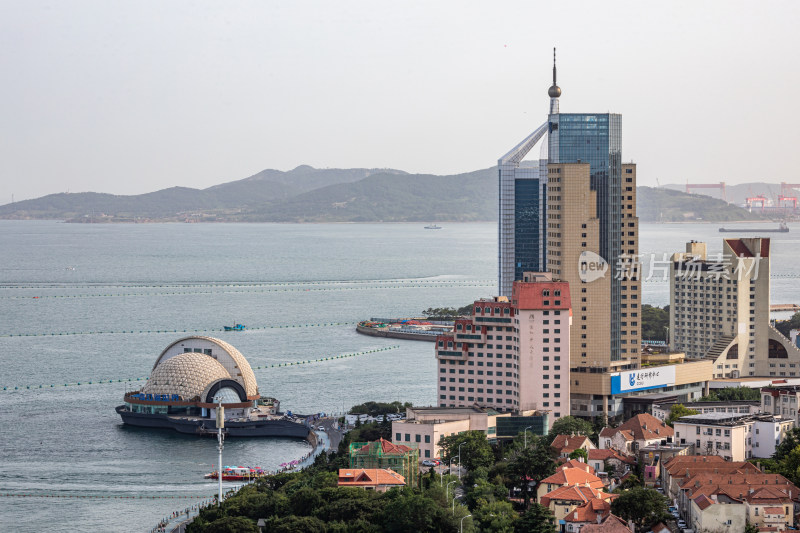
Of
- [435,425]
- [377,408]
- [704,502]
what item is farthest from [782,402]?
[377,408]

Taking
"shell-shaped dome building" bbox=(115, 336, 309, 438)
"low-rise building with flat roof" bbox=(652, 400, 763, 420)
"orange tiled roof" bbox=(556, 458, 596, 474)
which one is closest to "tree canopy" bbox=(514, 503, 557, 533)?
"orange tiled roof" bbox=(556, 458, 596, 474)

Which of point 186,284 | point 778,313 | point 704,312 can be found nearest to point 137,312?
point 186,284

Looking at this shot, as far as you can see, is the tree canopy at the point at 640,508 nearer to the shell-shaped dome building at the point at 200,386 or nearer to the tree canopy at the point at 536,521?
the tree canopy at the point at 536,521

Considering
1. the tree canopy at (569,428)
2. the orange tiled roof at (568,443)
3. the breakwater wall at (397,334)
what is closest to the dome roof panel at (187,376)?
the tree canopy at (569,428)

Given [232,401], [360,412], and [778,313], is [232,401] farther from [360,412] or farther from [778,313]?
[778,313]

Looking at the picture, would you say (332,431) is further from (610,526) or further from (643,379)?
(610,526)

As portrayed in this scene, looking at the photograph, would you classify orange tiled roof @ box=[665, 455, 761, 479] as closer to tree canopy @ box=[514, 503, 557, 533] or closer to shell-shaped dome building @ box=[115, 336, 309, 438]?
tree canopy @ box=[514, 503, 557, 533]

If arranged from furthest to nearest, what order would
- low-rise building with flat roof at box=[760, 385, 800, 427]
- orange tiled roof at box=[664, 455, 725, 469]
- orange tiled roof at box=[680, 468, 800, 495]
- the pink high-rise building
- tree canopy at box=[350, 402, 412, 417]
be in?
tree canopy at box=[350, 402, 412, 417], the pink high-rise building, low-rise building with flat roof at box=[760, 385, 800, 427], orange tiled roof at box=[664, 455, 725, 469], orange tiled roof at box=[680, 468, 800, 495]
